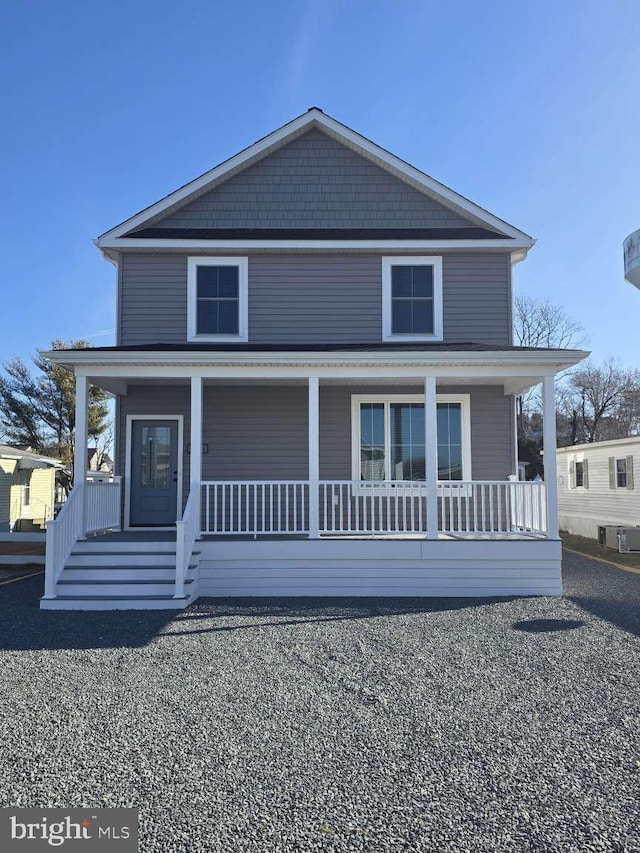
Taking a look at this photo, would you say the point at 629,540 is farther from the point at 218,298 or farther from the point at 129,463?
the point at 129,463

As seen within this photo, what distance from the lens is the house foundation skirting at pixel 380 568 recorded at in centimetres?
885

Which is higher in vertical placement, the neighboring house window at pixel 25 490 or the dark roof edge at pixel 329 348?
the dark roof edge at pixel 329 348

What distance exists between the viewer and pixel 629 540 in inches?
562

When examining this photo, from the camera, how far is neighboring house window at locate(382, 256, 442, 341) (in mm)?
11016

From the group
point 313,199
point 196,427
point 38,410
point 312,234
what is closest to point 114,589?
point 196,427

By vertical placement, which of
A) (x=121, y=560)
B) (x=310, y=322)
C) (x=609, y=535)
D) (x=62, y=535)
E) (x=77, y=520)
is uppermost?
(x=310, y=322)

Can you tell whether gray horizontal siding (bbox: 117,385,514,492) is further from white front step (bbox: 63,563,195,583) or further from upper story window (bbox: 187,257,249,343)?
white front step (bbox: 63,563,195,583)

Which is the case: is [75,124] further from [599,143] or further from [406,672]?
[406,672]

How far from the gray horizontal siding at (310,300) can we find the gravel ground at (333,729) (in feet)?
18.1

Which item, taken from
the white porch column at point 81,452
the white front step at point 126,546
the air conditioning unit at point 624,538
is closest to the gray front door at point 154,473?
the white porch column at point 81,452

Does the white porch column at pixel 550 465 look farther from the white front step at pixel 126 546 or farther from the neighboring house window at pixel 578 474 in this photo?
the neighboring house window at pixel 578 474

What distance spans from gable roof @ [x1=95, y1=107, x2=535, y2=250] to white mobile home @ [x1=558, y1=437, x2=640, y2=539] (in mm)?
7445

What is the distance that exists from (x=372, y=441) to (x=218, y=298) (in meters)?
3.86

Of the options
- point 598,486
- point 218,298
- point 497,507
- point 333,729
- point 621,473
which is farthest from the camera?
point 598,486
